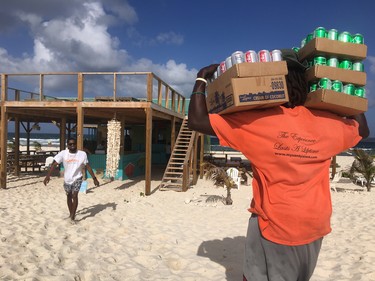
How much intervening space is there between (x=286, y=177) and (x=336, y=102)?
0.45m

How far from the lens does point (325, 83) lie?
1514 mm

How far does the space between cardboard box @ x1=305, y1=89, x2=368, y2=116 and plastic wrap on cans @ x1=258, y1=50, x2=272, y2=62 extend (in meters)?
0.28

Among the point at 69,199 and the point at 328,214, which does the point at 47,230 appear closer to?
the point at 69,199

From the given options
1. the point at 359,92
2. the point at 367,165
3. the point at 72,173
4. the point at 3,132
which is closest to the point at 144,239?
the point at 72,173

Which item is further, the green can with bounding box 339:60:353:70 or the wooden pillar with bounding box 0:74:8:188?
the wooden pillar with bounding box 0:74:8:188

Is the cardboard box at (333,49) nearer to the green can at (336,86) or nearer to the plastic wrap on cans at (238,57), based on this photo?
the green can at (336,86)

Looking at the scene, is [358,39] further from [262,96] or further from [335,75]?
[262,96]

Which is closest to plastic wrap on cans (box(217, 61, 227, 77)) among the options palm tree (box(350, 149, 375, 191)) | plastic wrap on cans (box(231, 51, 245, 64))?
plastic wrap on cans (box(231, 51, 245, 64))

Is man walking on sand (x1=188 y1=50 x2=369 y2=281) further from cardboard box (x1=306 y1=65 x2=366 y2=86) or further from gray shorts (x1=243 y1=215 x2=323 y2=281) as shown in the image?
cardboard box (x1=306 y1=65 x2=366 y2=86)

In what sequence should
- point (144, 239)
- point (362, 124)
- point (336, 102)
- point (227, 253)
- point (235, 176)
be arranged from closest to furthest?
point (336, 102)
point (362, 124)
point (227, 253)
point (144, 239)
point (235, 176)

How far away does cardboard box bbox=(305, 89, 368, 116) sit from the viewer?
1429 millimetres

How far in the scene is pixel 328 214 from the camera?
1.45 meters

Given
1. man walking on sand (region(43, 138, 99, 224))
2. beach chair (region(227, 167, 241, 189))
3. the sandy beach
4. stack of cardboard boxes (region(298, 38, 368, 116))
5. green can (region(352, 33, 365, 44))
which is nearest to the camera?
stack of cardboard boxes (region(298, 38, 368, 116))

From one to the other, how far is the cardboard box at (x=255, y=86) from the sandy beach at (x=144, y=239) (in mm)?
3156
